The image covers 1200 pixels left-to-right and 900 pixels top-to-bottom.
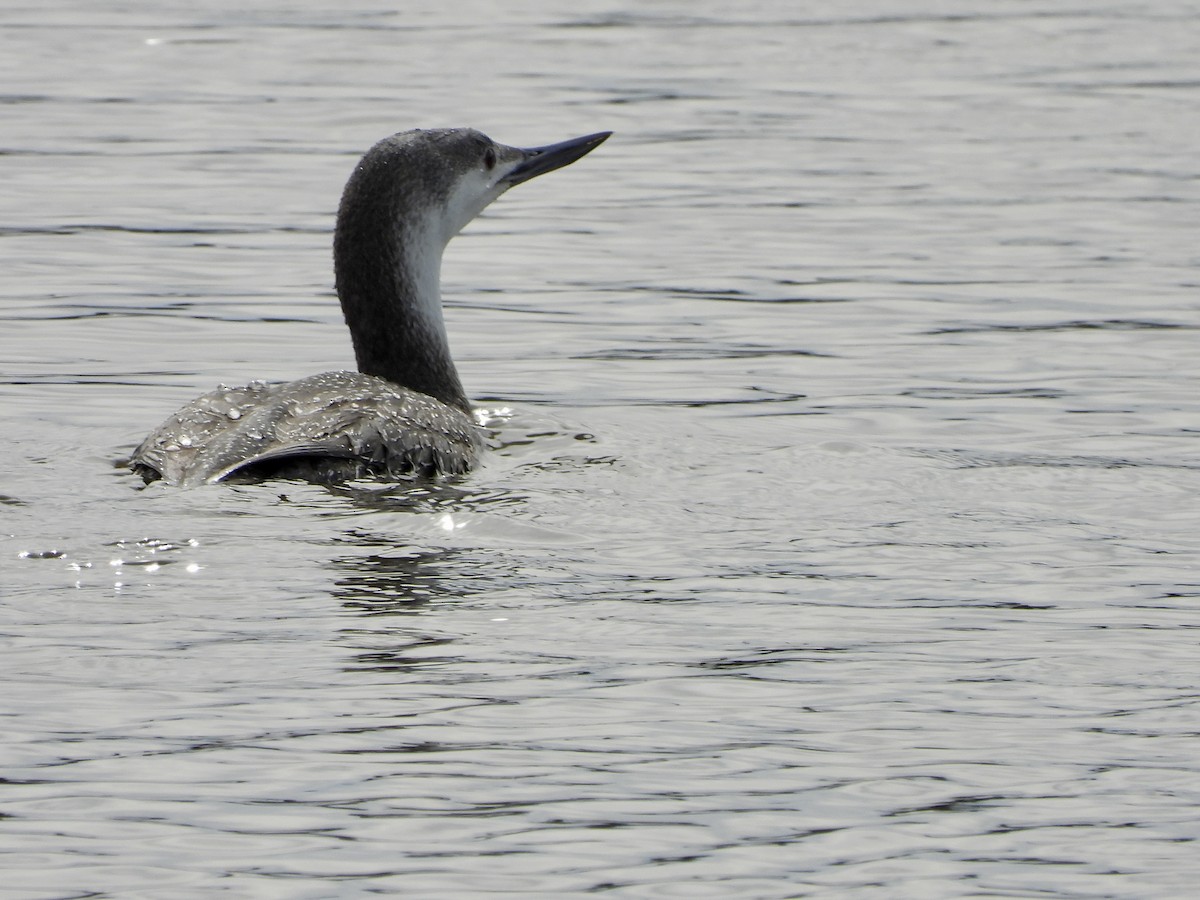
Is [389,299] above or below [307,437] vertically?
above

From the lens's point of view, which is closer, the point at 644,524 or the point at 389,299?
the point at 644,524

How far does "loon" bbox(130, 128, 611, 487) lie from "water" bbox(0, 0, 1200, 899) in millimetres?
142

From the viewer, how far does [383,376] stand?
28.7ft

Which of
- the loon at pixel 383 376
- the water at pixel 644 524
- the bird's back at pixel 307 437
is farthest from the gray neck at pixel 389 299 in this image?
the bird's back at pixel 307 437

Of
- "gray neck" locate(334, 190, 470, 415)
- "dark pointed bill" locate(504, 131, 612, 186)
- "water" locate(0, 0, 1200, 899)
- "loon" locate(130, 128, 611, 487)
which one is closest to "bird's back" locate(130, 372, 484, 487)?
"loon" locate(130, 128, 611, 487)

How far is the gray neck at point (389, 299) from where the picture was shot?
8625mm

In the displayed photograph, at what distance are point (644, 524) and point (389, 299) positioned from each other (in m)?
1.99

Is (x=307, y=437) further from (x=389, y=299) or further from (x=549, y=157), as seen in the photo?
(x=549, y=157)

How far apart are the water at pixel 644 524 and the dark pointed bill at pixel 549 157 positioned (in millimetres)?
772

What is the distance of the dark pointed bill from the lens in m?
9.51

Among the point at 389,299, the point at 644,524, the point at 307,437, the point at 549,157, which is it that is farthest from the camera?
the point at 549,157

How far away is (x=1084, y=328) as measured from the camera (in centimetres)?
1039

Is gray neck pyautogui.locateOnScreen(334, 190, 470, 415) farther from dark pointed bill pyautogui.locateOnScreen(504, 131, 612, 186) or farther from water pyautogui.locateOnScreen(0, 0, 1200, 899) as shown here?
dark pointed bill pyautogui.locateOnScreen(504, 131, 612, 186)

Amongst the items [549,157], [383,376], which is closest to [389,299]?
[383,376]
